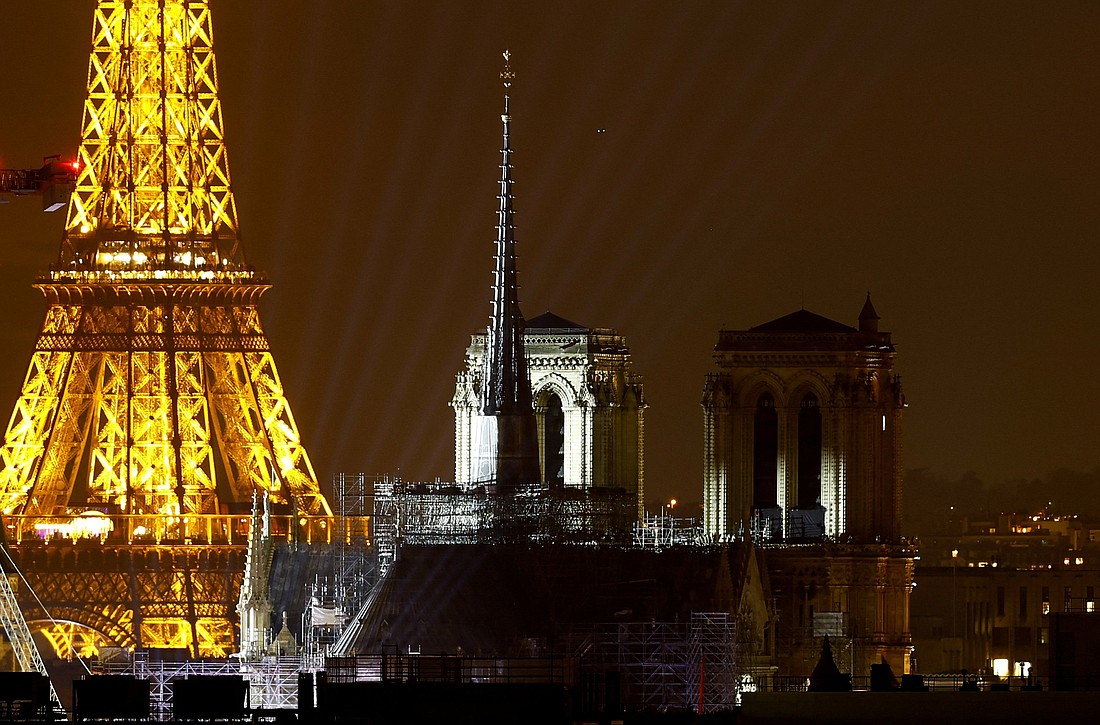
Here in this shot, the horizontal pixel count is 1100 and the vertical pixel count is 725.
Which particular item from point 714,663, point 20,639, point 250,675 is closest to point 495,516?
point 714,663

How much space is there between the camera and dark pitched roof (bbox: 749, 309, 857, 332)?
190 meters

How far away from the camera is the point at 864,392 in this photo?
19038 cm

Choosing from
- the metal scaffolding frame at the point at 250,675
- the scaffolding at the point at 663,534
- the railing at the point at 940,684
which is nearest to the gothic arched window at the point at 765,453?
the scaffolding at the point at 663,534

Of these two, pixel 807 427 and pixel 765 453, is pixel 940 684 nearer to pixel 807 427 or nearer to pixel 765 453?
pixel 807 427

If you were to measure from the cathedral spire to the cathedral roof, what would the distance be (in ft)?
22.9

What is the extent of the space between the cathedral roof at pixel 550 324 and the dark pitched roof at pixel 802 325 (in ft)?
28.2

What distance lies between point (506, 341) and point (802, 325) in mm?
9892

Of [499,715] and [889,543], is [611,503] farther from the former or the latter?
[499,715]

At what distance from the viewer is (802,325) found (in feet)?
626

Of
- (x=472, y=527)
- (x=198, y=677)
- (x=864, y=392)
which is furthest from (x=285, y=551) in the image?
(x=198, y=677)

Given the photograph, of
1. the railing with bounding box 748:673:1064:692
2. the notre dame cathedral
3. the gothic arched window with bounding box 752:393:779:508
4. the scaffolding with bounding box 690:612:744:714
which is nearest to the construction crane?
the notre dame cathedral

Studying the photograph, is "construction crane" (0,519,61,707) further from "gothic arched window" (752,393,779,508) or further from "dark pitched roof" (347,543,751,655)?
"gothic arched window" (752,393,779,508)

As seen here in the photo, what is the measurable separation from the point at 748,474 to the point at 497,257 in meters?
10.6

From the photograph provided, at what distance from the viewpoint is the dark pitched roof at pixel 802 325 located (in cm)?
19050
